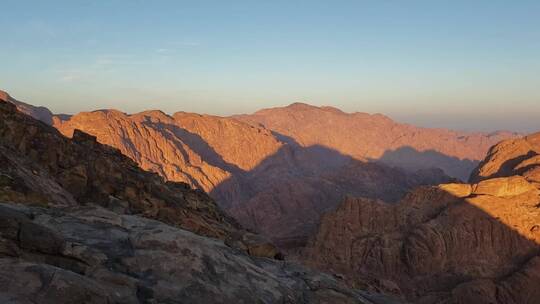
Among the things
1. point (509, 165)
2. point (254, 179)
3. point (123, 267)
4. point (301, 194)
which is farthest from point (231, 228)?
point (254, 179)

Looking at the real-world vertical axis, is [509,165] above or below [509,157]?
below

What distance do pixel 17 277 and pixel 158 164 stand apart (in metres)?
145

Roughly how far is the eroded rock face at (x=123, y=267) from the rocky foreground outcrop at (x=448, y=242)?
4004 cm

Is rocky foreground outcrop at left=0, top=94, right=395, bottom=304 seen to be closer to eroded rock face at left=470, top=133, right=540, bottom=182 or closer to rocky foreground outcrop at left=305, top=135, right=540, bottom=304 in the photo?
rocky foreground outcrop at left=305, top=135, right=540, bottom=304

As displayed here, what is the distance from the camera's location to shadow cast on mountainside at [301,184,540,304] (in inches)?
2047

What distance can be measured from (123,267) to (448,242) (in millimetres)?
58912

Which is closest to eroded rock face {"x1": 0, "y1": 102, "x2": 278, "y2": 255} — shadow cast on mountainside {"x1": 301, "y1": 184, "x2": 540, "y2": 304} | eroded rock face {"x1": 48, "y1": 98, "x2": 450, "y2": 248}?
shadow cast on mountainside {"x1": 301, "y1": 184, "x2": 540, "y2": 304}

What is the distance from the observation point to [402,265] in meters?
61.2

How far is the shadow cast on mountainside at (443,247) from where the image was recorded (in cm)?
5200

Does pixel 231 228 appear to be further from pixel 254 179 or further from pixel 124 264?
pixel 254 179

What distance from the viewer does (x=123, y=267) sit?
9617 mm

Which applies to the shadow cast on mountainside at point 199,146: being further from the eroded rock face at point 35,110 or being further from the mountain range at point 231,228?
the eroded rock face at point 35,110

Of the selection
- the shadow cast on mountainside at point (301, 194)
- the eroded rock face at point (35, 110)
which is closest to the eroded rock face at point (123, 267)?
the shadow cast on mountainside at point (301, 194)

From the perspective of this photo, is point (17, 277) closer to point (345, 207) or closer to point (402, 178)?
point (345, 207)
